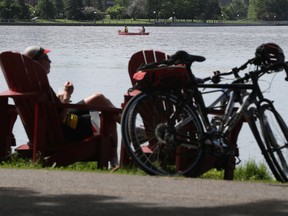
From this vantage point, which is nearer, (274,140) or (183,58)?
(183,58)

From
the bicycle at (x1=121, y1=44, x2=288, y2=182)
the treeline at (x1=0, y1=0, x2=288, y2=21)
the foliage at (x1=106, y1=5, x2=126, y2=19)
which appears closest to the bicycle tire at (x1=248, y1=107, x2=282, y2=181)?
the bicycle at (x1=121, y1=44, x2=288, y2=182)

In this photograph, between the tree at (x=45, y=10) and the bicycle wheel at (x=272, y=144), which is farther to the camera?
the tree at (x=45, y=10)

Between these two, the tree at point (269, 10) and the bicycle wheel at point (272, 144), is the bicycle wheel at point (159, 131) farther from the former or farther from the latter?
the tree at point (269, 10)

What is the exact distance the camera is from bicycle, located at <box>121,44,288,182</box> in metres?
7.66

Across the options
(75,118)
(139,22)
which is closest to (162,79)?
(75,118)

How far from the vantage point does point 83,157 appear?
31.6 feet

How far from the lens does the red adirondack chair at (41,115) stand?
9.16 meters

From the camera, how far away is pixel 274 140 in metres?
8.04

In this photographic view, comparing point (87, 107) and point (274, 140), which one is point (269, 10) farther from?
point (274, 140)

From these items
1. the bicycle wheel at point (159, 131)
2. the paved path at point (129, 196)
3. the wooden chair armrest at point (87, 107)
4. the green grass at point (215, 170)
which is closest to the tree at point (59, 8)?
the green grass at point (215, 170)

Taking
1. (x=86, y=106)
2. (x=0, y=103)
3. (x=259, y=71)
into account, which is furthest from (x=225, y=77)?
(x=0, y=103)

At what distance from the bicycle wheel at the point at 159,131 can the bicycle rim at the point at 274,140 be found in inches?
22.3

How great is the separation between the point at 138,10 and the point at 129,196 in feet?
576

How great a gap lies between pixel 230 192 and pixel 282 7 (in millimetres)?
194201
